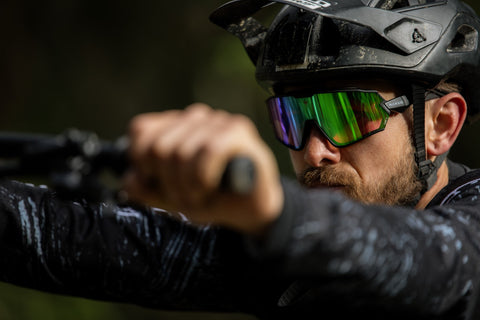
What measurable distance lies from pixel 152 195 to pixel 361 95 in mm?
1684

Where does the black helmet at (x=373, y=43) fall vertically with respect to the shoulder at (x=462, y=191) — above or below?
above

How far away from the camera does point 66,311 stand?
262 inches

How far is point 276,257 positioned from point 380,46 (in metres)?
1.72

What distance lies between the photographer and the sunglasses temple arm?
281cm

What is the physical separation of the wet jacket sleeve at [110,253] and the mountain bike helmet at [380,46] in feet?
2.92

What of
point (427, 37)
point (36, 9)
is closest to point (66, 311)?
point (36, 9)

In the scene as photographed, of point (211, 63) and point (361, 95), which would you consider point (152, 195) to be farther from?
point (211, 63)

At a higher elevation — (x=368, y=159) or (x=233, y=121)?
(x=233, y=121)

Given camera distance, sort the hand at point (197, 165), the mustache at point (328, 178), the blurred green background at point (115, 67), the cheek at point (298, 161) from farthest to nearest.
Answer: the blurred green background at point (115, 67) → the cheek at point (298, 161) → the mustache at point (328, 178) → the hand at point (197, 165)

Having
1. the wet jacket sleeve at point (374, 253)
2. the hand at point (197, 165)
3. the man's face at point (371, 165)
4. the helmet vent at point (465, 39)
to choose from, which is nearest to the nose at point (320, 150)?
the man's face at point (371, 165)

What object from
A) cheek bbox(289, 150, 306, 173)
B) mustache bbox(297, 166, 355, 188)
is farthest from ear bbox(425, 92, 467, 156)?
cheek bbox(289, 150, 306, 173)

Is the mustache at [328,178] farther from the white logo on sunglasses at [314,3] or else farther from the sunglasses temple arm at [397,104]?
the white logo on sunglasses at [314,3]

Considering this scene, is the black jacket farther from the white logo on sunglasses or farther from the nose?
the white logo on sunglasses

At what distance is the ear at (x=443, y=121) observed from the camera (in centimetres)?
297
